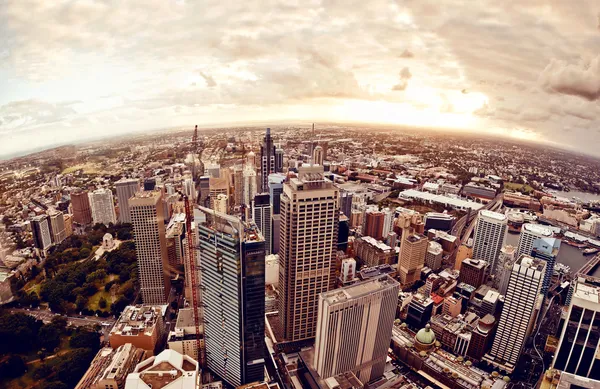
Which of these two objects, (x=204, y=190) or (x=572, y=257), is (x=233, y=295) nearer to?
(x=204, y=190)

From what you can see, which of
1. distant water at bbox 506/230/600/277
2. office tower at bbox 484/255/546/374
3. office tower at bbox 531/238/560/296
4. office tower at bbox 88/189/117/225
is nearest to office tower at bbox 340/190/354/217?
distant water at bbox 506/230/600/277

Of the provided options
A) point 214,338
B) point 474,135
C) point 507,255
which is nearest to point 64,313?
point 214,338

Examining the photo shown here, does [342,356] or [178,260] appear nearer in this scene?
[342,356]

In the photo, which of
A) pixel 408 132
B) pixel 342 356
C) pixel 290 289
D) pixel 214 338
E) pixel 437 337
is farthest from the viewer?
pixel 408 132

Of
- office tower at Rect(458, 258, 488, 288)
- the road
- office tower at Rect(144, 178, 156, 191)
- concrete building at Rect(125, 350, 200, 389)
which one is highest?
office tower at Rect(144, 178, 156, 191)

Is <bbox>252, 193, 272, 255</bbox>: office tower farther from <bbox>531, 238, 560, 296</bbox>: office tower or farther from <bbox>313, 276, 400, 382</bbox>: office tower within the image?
<bbox>531, 238, 560, 296</bbox>: office tower

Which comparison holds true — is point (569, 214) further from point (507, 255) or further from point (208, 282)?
point (208, 282)

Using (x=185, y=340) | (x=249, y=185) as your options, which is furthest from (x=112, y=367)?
(x=249, y=185)
